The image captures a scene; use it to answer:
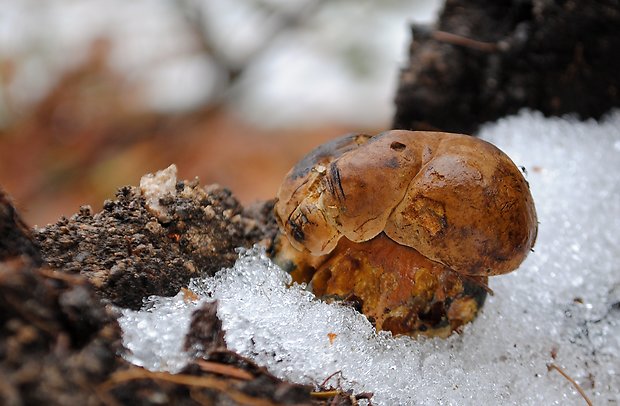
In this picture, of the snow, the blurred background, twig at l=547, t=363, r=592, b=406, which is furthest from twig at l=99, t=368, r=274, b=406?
the blurred background

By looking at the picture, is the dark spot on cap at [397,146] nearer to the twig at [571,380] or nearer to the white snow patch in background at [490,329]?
the white snow patch in background at [490,329]

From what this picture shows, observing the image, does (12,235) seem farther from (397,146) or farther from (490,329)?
(490,329)

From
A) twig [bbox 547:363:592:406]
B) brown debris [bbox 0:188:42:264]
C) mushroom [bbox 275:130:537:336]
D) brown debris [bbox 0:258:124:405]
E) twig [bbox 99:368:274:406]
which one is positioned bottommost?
twig [bbox 547:363:592:406]

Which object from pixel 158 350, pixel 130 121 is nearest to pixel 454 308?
pixel 158 350

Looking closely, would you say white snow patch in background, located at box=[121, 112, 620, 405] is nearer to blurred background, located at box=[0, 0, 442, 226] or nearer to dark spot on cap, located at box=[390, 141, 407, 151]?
dark spot on cap, located at box=[390, 141, 407, 151]

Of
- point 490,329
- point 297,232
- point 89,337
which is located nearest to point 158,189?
point 297,232

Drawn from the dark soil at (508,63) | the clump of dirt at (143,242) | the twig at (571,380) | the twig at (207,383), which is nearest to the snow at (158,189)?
the clump of dirt at (143,242)

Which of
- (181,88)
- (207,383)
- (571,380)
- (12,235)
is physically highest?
Answer: (12,235)
